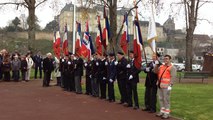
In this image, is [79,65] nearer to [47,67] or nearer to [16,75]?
[47,67]

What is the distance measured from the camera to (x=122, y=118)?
38.1ft

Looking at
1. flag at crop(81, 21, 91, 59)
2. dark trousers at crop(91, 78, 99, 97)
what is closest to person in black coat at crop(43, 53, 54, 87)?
flag at crop(81, 21, 91, 59)

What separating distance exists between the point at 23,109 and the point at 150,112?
4.30 meters

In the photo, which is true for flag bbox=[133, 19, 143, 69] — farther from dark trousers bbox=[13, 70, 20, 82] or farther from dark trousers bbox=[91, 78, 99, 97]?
dark trousers bbox=[13, 70, 20, 82]

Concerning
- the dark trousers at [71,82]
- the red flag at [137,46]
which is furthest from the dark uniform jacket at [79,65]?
the red flag at [137,46]

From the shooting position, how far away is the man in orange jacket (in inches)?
470

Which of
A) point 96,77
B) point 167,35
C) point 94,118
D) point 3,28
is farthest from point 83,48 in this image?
point 167,35

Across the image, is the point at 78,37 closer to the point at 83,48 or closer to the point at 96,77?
the point at 83,48

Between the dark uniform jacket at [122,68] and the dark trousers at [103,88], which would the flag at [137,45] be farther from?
the dark trousers at [103,88]

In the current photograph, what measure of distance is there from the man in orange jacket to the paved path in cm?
43

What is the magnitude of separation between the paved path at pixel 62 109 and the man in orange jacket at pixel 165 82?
432 mm

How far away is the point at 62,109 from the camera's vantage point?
13.3 m

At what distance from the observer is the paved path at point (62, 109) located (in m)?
11.8

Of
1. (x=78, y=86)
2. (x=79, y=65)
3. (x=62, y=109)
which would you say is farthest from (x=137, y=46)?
(x=78, y=86)
